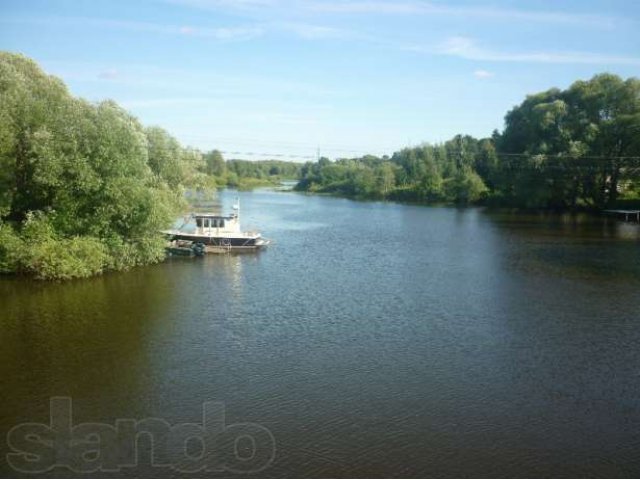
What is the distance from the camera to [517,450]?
1480 cm

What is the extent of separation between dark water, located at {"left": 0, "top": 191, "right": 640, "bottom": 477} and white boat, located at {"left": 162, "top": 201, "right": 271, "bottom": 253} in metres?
5.25

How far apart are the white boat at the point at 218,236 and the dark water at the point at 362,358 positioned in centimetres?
525

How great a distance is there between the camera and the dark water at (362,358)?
15062 mm

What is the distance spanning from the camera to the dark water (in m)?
15.1

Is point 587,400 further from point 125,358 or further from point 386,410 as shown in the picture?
point 125,358

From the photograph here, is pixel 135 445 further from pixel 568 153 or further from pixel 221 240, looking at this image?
pixel 568 153

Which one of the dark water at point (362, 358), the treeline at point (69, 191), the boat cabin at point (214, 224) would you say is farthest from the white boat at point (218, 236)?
the treeline at point (69, 191)

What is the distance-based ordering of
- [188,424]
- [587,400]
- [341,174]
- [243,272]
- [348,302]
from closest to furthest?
[188,424] → [587,400] → [348,302] → [243,272] → [341,174]

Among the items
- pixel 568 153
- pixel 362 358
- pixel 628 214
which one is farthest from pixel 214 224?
pixel 628 214

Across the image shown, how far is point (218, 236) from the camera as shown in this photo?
145ft

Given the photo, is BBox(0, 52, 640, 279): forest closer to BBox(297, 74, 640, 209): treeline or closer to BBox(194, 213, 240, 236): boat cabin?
BBox(297, 74, 640, 209): treeline

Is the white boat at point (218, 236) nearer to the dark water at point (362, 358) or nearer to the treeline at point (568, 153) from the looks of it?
the dark water at point (362, 358)

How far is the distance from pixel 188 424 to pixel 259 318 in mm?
9986

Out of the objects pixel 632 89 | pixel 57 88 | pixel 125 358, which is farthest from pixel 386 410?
pixel 632 89
